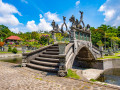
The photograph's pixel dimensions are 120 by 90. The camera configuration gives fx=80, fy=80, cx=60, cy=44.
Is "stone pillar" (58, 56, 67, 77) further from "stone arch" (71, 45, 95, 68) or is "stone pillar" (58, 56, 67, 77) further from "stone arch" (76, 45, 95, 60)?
"stone arch" (71, 45, 95, 68)

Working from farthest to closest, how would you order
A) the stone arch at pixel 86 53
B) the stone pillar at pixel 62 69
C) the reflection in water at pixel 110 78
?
the stone arch at pixel 86 53 → the reflection in water at pixel 110 78 → the stone pillar at pixel 62 69

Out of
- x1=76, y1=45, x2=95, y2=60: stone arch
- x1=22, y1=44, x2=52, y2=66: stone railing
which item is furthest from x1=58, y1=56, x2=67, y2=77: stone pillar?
x1=76, y1=45, x2=95, y2=60: stone arch

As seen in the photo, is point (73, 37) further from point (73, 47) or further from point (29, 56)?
point (29, 56)

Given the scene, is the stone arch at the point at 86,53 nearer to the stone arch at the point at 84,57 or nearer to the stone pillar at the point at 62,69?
the stone arch at the point at 84,57

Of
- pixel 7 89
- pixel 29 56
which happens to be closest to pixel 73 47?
pixel 29 56

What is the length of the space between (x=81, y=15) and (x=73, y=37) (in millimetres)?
4110

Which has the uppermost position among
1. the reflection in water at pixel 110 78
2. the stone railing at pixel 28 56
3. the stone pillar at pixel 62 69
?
the stone railing at pixel 28 56

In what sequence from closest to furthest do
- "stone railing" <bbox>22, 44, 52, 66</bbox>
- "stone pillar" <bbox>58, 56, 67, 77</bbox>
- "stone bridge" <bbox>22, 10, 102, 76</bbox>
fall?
"stone pillar" <bbox>58, 56, 67, 77</bbox> < "stone bridge" <bbox>22, 10, 102, 76</bbox> < "stone railing" <bbox>22, 44, 52, 66</bbox>

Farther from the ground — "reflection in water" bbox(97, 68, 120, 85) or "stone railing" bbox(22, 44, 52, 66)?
"stone railing" bbox(22, 44, 52, 66)

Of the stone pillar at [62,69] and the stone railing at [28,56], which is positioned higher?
the stone railing at [28,56]

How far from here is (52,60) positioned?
7.11 metres

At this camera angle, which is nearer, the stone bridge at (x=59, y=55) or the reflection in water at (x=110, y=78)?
the stone bridge at (x=59, y=55)

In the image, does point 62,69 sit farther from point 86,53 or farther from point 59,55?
point 86,53

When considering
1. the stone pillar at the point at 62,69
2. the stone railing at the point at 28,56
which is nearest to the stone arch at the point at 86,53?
the stone railing at the point at 28,56
